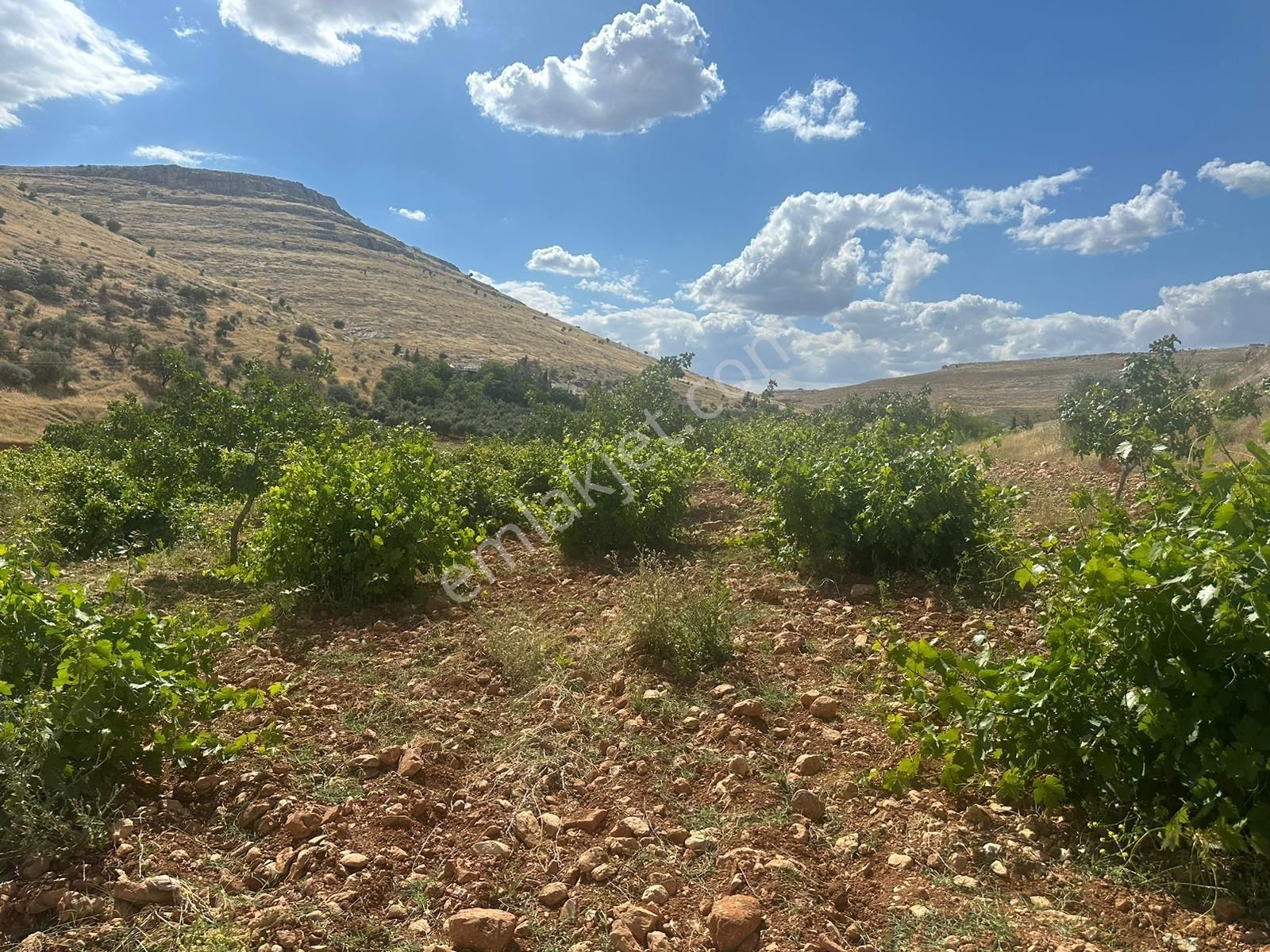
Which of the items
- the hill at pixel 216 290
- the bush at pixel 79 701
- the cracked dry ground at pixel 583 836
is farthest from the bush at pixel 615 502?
the hill at pixel 216 290

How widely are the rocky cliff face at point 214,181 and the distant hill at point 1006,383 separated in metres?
67.5

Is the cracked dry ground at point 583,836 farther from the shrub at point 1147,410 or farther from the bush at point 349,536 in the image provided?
the shrub at point 1147,410

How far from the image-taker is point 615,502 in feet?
22.5

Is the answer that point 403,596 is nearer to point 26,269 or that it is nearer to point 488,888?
point 488,888

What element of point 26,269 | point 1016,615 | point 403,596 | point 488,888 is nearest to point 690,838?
point 488,888

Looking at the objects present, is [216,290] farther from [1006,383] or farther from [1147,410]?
[1006,383]

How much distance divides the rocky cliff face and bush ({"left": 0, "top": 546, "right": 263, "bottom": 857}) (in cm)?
9412

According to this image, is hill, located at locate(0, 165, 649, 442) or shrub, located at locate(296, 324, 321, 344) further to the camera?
shrub, located at locate(296, 324, 321, 344)

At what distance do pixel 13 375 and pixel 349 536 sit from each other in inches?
1119

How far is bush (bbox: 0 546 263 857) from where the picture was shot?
2250 millimetres

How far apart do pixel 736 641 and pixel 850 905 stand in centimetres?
214

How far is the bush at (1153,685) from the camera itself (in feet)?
6.47

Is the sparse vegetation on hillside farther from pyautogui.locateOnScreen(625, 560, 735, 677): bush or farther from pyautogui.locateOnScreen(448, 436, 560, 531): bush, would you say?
pyautogui.locateOnScreen(448, 436, 560, 531): bush

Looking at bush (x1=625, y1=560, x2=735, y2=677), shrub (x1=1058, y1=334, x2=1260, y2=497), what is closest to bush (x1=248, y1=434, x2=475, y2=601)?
bush (x1=625, y1=560, x2=735, y2=677)
